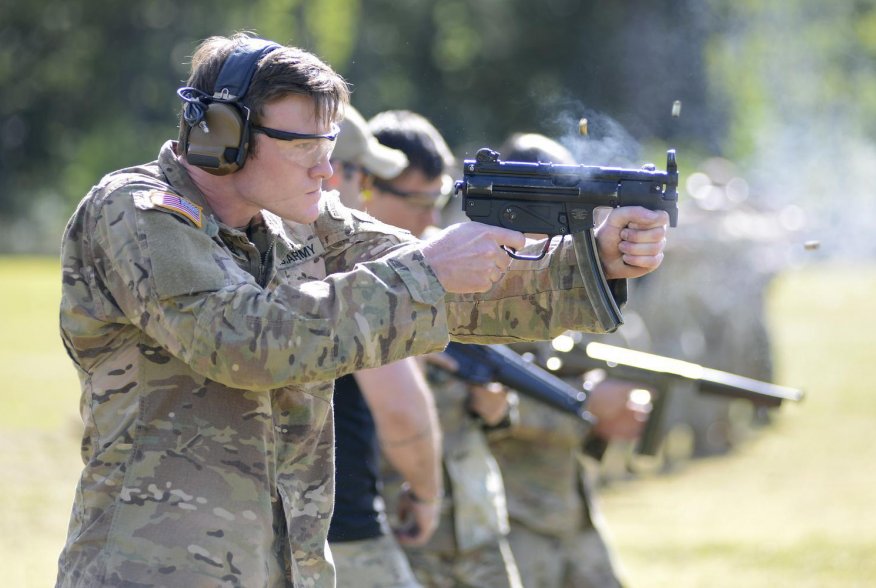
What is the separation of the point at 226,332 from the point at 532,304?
3.29 feet

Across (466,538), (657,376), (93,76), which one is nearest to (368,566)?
(466,538)

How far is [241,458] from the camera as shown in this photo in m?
3.15

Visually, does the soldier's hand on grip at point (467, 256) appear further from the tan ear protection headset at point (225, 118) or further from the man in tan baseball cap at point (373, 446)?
the man in tan baseball cap at point (373, 446)

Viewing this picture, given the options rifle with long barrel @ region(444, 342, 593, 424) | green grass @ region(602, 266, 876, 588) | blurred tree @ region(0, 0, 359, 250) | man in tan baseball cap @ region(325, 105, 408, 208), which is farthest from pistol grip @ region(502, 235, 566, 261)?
blurred tree @ region(0, 0, 359, 250)

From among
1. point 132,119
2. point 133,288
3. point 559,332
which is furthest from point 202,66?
point 132,119

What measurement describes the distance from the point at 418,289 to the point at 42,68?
47.7 m

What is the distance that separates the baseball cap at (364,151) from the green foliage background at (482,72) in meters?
0.56

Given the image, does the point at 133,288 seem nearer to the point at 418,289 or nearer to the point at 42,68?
the point at 418,289

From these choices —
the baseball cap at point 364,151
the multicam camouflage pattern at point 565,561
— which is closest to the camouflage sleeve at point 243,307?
the baseball cap at point 364,151

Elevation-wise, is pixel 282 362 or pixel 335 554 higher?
pixel 282 362

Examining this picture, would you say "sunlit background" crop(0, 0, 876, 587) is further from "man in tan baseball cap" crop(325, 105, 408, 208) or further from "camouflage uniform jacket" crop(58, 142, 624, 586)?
"camouflage uniform jacket" crop(58, 142, 624, 586)

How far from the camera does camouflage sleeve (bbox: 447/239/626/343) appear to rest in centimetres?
361

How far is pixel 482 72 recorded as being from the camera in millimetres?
33000

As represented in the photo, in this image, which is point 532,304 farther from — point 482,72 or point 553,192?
point 482,72
